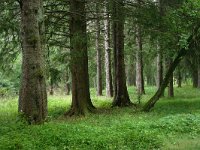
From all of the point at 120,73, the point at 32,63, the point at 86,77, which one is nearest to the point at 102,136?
the point at 32,63

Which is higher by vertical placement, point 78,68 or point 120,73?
point 78,68

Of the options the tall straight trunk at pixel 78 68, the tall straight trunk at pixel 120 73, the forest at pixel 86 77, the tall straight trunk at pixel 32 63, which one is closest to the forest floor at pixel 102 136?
the forest at pixel 86 77

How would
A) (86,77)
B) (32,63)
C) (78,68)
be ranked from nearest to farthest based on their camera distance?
1. (32,63)
2. (78,68)
3. (86,77)

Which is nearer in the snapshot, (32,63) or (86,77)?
(32,63)

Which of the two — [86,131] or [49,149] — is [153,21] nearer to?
[86,131]

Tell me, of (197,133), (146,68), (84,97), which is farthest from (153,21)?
(146,68)

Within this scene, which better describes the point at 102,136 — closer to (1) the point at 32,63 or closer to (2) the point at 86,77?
(1) the point at 32,63

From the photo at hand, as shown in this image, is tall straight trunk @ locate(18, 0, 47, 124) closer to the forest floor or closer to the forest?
the forest

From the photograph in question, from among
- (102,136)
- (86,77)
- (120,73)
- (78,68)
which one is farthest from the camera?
(120,73)

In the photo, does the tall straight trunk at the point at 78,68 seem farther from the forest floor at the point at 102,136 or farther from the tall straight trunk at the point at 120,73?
the forest floor at the point at 102,136

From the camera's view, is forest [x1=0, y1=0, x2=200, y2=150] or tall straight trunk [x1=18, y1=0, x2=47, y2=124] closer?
forest [x1=0, y1=0, x2=200, y2=150]

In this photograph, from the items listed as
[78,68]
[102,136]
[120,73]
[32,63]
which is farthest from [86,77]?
[102,136]

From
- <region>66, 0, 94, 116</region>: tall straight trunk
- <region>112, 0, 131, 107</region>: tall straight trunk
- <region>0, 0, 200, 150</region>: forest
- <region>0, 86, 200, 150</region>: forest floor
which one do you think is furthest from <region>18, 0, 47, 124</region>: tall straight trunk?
<region>112, 0, 131, 107</region>: tall straight trunk

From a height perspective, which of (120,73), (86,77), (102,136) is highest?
(120,73)
